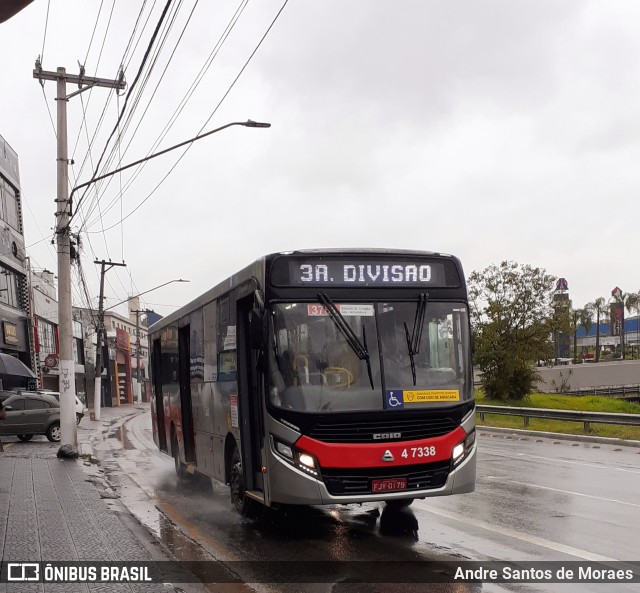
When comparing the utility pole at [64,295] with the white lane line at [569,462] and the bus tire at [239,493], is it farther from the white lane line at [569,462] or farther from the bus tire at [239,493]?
the white lane line at [569,462]

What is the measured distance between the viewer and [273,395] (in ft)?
27.1

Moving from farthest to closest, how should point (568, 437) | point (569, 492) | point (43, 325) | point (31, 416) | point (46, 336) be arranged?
point (46, 336) → point (43, 325) → point (31, 416) → point (568, 437) → point (569, 492)

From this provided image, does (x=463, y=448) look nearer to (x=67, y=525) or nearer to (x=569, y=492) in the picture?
(x=569, y=492)

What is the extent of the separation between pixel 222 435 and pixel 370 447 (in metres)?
3.00

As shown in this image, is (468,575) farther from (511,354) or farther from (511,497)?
(511,354)

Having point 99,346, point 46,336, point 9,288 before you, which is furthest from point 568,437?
point 46,336

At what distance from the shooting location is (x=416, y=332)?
855 centimetres

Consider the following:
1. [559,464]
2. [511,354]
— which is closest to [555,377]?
[511,354]

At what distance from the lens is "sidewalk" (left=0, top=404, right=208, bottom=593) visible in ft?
24.3

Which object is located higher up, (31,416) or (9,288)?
(9,288)

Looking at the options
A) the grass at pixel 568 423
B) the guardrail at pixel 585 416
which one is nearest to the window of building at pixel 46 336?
the grass at pixel 568 423

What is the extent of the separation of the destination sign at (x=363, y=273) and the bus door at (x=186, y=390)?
471 cm

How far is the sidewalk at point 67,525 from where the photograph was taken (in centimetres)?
741

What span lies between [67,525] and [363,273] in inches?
181
